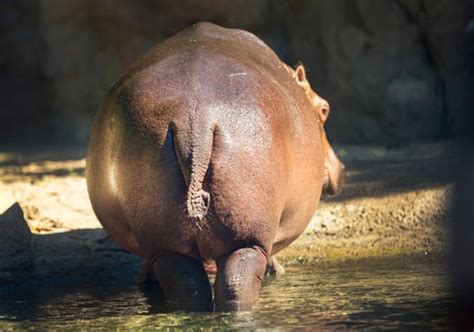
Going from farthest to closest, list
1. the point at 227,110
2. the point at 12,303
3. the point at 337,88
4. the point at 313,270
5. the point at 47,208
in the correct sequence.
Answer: the point at 337,88 → the point at 47,208 → the point at 313,270 → the point at 12,303 → the point at 227,110

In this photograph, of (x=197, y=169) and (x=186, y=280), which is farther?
(x=186, y=280)

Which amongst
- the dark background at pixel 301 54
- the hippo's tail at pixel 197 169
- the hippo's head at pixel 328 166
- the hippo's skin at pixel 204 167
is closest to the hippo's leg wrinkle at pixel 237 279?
the hippo's skin at pixel 204 167

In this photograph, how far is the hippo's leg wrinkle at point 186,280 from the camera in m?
4.99

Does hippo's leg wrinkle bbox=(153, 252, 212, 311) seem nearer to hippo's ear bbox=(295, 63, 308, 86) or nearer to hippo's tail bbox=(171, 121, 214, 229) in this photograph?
hippo's tail bbox=(171, 121, 214, 229)

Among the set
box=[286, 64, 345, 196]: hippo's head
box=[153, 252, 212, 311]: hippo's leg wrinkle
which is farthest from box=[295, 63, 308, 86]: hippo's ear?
box=[153, 252, 212, 311]: hippo's leg wrinkle

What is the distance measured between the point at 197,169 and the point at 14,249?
7.05 ft

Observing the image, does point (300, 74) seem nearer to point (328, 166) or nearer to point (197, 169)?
point (328, 166)

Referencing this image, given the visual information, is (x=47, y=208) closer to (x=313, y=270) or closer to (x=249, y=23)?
(x=313, y=270)

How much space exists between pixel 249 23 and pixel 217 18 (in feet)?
1.03

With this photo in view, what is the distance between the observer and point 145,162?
4.85 m

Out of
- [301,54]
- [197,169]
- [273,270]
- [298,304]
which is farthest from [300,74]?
[301,54]

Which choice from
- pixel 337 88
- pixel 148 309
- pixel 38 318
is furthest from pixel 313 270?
pixel 337 88

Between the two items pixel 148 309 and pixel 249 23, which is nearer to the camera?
pixel 148 309

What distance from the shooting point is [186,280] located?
197 inches
